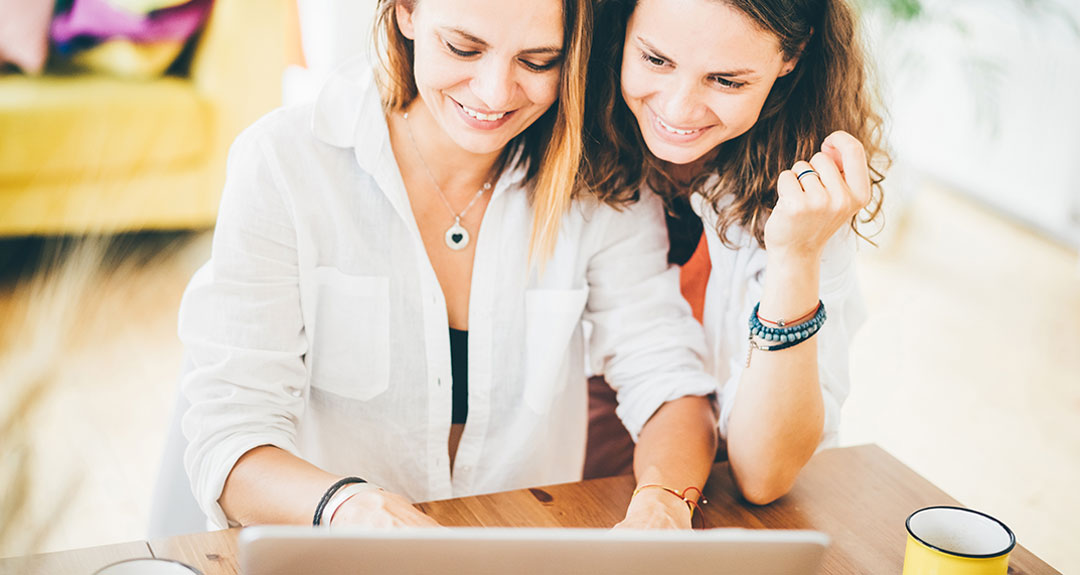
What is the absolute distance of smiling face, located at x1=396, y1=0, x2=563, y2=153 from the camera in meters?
1.15

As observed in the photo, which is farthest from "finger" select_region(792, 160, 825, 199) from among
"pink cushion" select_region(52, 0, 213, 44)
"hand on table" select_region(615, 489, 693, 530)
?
"pink cushion" select_region(52, 0, 213, 44)

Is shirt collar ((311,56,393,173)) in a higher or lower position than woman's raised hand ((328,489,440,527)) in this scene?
higher

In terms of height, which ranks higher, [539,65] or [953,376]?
[539,65]

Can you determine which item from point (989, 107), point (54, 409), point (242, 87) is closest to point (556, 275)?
point (54, 409)

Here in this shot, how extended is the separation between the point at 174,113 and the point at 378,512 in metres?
2.39

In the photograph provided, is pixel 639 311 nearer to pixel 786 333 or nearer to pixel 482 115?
pixel 786 333

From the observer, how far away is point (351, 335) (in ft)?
4.30

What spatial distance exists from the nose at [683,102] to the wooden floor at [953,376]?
0.74m

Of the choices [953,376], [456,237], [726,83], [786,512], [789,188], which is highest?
[726,83]

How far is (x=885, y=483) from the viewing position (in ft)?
3.83

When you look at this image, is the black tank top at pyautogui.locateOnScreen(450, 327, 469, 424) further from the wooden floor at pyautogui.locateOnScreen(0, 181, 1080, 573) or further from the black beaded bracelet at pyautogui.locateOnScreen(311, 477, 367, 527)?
the wooden floor at pyautogui.locateOnScreen(0, 181, 1080, 573)

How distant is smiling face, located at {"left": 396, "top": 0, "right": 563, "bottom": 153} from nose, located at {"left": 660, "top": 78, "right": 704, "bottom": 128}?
0.14m

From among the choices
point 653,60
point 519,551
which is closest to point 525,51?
point 653,60

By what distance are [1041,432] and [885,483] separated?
1895mm
